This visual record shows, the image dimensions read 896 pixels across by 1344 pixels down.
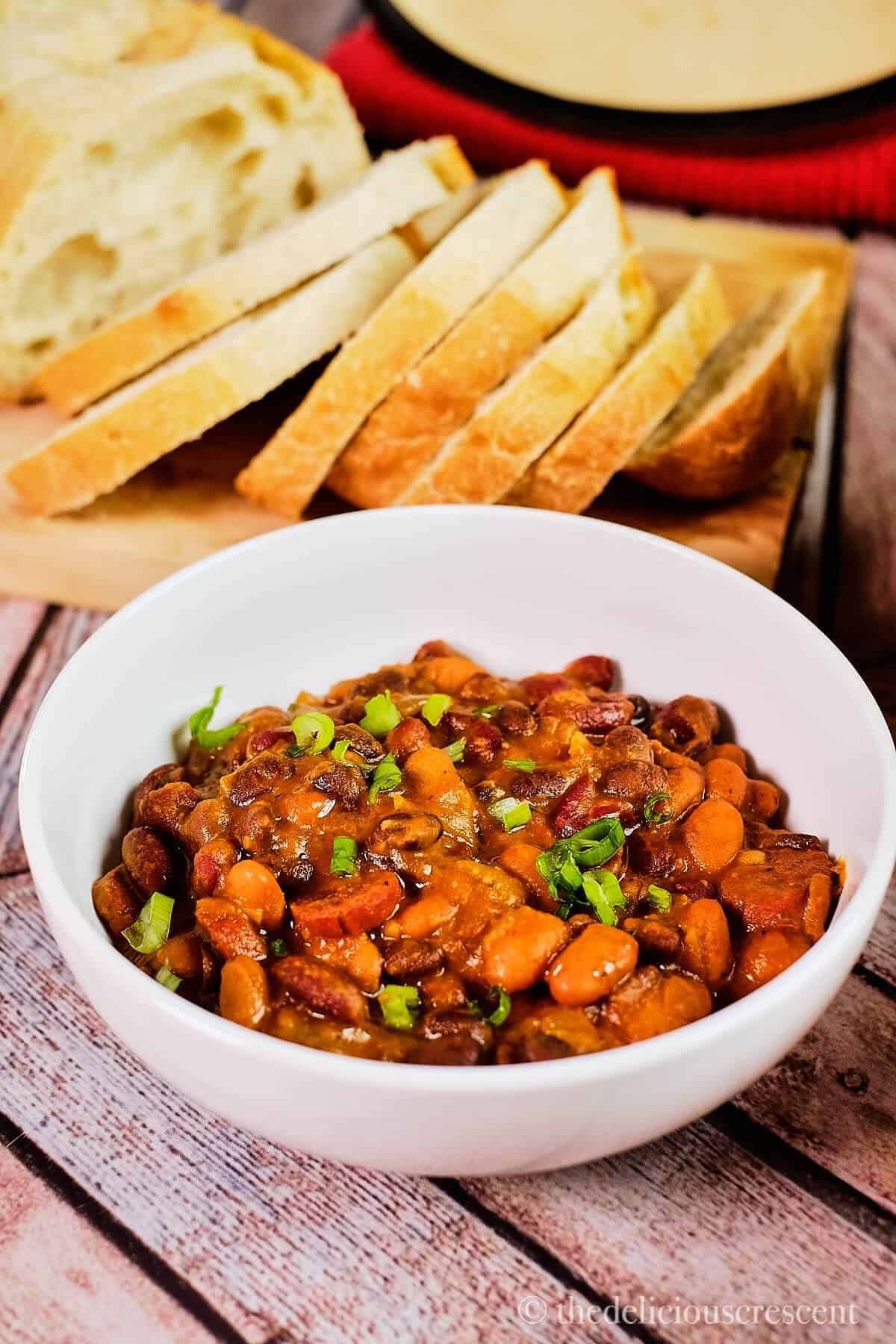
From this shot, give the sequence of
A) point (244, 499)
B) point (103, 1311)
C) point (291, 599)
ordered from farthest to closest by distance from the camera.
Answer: point (244, 499)
point (291, 599)
point (103, 1311)

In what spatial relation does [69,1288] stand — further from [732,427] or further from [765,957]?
[732,427]

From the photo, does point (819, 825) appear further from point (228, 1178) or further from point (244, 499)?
point (244, 499)

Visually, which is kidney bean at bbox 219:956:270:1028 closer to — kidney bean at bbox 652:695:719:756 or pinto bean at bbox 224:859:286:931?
pinto bean at bbox 224:859:286:931

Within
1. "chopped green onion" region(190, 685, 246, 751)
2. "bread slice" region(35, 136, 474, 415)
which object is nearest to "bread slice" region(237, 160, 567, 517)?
"bread slice" region(35, 136, 474, 415)

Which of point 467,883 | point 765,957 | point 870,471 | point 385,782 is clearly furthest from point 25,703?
point 870,471

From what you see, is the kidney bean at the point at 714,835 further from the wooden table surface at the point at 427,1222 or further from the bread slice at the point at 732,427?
the bread slice at the point at 732,427

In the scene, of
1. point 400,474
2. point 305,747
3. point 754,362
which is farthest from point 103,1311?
point 754,362
